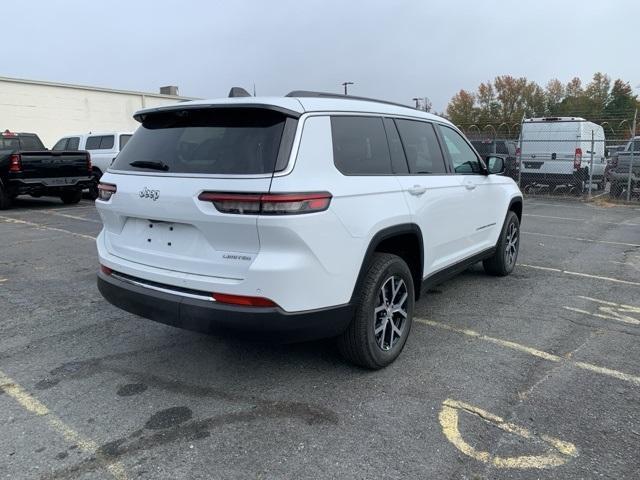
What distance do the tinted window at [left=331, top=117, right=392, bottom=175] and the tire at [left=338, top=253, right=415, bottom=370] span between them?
0.63 m

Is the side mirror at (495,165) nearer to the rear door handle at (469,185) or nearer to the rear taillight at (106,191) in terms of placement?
the rear door handle at (469,185)

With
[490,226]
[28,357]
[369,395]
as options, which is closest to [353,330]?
[369,395]

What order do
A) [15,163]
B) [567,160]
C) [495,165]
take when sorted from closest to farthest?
[495,165]
[15,163]
[567,160]

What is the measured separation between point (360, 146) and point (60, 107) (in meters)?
27.2

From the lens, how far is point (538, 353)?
4047mm

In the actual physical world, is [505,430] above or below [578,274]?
below

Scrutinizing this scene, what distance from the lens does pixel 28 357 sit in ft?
13.0

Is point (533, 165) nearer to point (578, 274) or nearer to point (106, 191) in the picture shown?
point (578, 274)

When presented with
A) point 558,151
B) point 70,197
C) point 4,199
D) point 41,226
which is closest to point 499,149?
point 558,151

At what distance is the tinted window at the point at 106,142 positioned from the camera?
620 inches

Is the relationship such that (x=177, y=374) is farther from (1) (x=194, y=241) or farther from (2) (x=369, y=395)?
(2) (x=369, y=395)

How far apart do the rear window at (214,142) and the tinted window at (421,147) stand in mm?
1387

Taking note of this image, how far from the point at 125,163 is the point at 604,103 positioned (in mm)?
76726

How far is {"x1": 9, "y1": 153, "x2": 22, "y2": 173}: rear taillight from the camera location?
1229 cm
